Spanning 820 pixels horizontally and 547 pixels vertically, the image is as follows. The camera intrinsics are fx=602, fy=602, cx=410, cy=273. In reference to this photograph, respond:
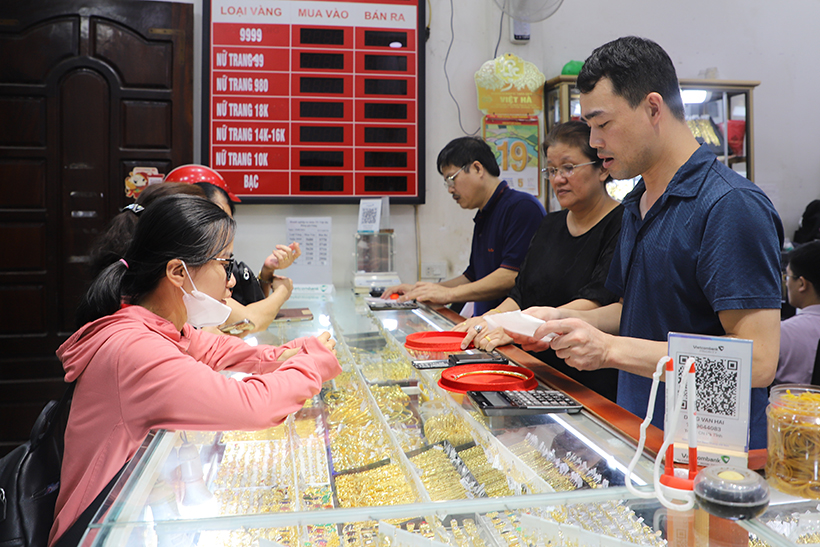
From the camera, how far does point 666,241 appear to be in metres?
1.54

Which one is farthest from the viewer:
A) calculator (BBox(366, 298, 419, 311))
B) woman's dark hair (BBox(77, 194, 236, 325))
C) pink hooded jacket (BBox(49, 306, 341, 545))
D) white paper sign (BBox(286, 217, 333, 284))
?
white paper sign (BBox(286, 217, 333, 284))

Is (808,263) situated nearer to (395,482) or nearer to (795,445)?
(795,445)

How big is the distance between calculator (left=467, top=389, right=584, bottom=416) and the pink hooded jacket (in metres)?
0.41

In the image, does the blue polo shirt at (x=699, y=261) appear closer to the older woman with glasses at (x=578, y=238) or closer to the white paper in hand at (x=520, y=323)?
the white paper in hand at (x=520, y=323)

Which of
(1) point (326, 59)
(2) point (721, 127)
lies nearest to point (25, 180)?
(1) point (326, 59)

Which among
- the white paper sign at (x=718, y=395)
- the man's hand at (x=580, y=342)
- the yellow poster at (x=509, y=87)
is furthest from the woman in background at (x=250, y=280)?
the yellow poster at (x=509, y=87)

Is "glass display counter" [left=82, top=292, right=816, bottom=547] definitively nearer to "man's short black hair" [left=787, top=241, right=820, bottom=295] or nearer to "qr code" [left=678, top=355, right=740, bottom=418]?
"qr code" [left=678, top=355, right=740, bottom=418]

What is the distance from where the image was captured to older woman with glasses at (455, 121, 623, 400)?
2.27m

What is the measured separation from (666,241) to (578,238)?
957 millimetres

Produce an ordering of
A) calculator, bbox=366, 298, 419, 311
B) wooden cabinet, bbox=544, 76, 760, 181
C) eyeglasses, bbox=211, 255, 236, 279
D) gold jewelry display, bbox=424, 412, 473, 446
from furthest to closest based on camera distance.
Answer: wooden cabinet, bbox=544, 76, 760, 181
calculator, bbox=366, 298, 419, 311
eyeglasses, bbox=211, 255, 236, 279
gold jewelry display, bbox=424, 412, 473, 446

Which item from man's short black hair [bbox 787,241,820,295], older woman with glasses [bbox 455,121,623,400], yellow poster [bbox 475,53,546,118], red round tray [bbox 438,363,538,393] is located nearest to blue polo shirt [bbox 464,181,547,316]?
older woman with glasses [bbox 455,121,623,400]

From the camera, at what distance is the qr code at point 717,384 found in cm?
91

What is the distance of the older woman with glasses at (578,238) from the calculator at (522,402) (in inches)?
34.8

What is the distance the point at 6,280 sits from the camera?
12.4ft
